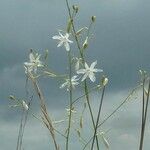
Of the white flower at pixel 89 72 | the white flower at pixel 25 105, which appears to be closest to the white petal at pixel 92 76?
the white flower at pixel 89 72

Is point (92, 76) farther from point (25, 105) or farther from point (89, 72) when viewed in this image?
point (25, 105)

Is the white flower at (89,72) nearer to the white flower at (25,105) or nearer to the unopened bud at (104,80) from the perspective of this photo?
the unopened bud at (104,80)

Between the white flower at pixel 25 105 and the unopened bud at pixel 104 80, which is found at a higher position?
the white flower at pixel 25 105

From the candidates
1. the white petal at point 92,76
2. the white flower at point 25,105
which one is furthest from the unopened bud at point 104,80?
the white flower at point 25,105

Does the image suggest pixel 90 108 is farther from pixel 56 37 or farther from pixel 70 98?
pixel 56 37

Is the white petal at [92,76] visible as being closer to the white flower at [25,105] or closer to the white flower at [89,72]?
the white flower at [89,72]

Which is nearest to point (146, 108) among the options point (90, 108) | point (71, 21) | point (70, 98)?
point (90, 108)

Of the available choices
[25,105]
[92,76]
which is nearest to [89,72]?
[92,76]

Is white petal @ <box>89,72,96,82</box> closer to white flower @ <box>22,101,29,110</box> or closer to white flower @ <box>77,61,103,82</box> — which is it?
white flower @ <box>77,61,103,82</box>

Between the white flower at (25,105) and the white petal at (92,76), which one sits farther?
the white flower at (25,105)

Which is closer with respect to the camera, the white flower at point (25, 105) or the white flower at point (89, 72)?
the white flower at point (89, 72)

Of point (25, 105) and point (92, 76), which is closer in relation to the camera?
point (92, 76)

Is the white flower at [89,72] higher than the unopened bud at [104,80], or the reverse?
the white flower at [89,72]

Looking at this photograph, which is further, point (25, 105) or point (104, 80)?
point (25, 105)
